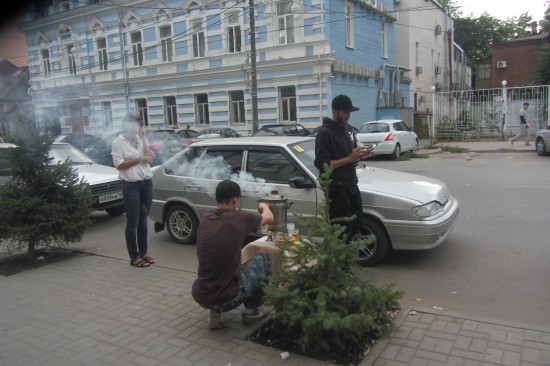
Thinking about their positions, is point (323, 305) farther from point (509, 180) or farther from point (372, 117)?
point (372, 117)

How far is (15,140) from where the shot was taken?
6102 millimetres

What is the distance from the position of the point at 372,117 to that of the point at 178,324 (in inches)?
924

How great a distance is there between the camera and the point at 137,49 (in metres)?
26.5

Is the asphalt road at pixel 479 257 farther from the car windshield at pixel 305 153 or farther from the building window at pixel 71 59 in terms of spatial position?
the building window at pixel 71 59

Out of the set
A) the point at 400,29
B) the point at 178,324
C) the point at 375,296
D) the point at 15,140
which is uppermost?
the point at 400,29

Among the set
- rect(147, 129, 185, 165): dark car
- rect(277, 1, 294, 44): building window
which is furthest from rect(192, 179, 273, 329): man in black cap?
rect(277, 1, 294, 44): building window

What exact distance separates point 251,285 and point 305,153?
2.67m

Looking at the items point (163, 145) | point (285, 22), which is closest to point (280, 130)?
point (163, 145)

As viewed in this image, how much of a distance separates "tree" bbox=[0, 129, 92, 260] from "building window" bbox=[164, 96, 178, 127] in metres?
21.1

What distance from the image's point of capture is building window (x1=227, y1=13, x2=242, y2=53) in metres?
23.7

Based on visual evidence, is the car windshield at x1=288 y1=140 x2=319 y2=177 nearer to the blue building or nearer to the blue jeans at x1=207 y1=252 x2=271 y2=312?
the blue jeans at x1=207 y1=252 x2=271 y2=312

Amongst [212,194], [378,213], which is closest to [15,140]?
[212,194]

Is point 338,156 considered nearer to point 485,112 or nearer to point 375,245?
point 375,245

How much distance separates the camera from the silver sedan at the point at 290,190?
529 cm
